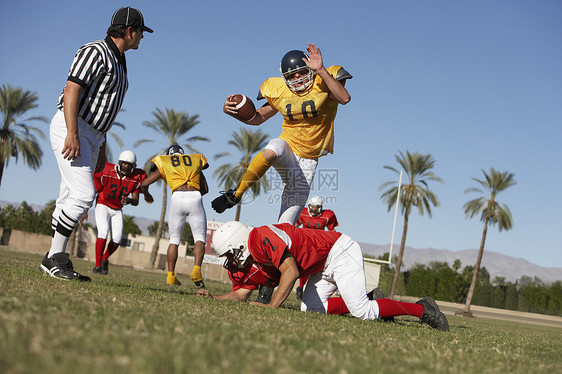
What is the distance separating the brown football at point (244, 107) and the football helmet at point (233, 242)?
196cm

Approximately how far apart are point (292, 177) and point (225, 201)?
92 cm

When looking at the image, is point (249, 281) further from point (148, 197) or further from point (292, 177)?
point (148, 197)

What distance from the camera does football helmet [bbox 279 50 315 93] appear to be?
246 inches

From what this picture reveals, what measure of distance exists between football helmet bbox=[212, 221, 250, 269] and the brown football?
1.96 m

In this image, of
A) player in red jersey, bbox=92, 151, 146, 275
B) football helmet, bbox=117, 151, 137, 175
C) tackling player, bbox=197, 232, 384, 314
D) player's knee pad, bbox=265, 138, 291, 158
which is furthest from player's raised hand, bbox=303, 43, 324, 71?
football helmet, bbox=117, 151, 137, 175

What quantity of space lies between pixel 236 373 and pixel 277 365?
25cm

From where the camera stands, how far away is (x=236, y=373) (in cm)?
187

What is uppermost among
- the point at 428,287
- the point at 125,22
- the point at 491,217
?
the point at 491,217

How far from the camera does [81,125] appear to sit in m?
5.33

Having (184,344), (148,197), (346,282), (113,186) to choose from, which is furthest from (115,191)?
(184,344)

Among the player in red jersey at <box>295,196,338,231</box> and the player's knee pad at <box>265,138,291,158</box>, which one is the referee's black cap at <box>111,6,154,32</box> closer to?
the player's knee pad at <box>265,138,291,158</box>

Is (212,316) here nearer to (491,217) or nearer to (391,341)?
(391,341)

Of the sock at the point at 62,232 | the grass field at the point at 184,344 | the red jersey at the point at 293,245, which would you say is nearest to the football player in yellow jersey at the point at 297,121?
the red jersey at the point at 293,245

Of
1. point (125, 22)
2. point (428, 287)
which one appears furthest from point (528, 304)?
point (125, 22)
